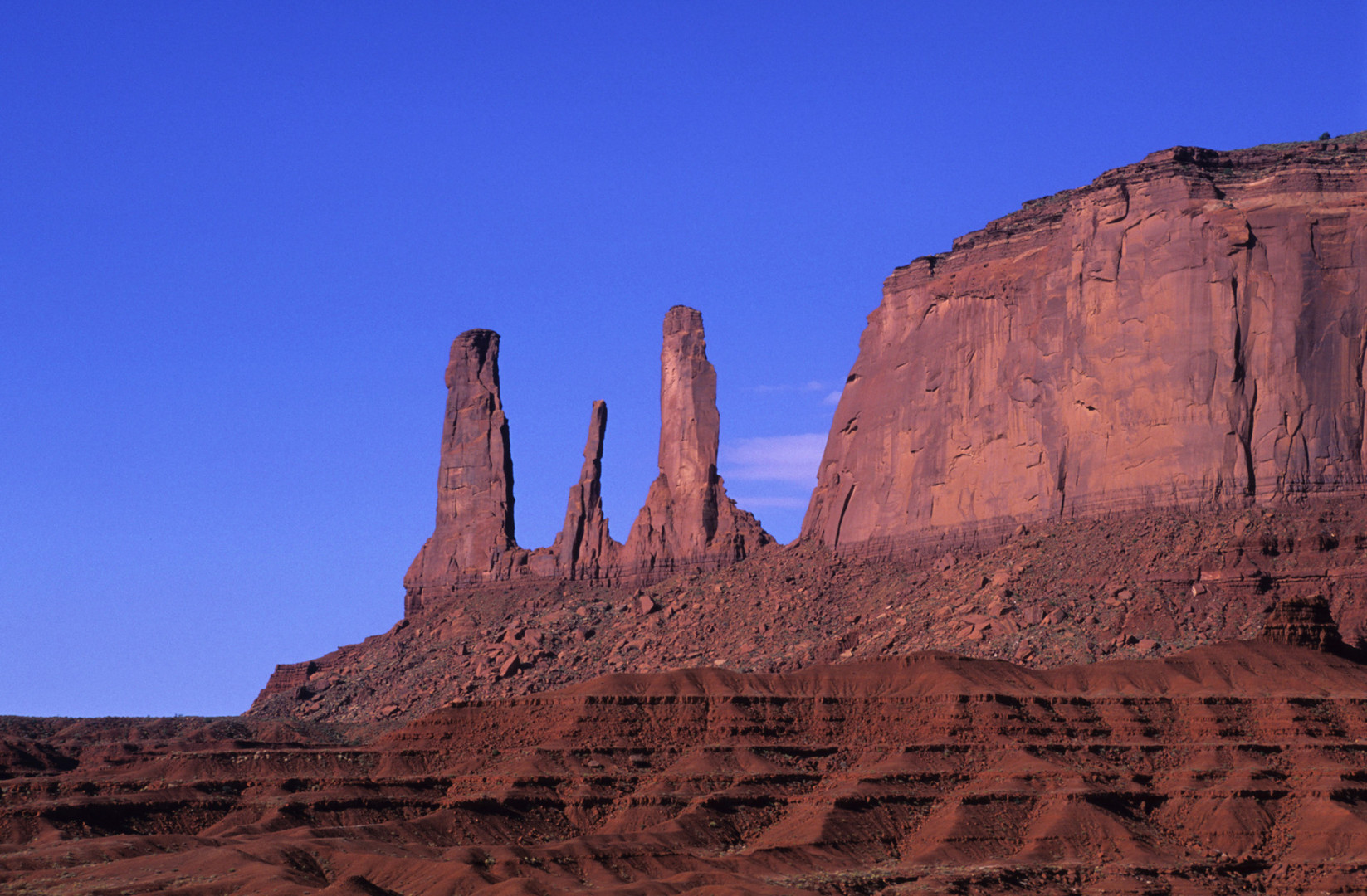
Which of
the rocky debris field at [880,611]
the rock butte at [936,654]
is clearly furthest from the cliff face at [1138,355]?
the rocky debris field at [880,611]

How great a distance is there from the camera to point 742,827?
73.5 metres

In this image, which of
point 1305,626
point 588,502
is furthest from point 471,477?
point 1305,626

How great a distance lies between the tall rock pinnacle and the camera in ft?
487

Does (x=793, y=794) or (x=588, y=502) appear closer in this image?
(x=793, y=794)

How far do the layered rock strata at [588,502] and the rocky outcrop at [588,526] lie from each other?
61mm

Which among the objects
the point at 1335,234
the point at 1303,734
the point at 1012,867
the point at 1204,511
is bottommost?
the point at 1012,867

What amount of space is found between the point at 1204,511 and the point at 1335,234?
15902 mm

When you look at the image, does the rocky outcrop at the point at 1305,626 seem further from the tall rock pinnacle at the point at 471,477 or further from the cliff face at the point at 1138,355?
the tall rock pinnacle at the point at 471,477

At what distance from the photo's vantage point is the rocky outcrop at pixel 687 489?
13300 centimetres

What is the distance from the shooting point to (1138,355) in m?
105

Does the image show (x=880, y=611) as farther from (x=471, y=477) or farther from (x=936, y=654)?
(x=471, y=477)

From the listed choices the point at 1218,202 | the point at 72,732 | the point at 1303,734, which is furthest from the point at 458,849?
the point at 72,732

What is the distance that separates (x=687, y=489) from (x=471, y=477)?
923 inches

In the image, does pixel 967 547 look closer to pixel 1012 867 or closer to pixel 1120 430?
pixel 1120 430
